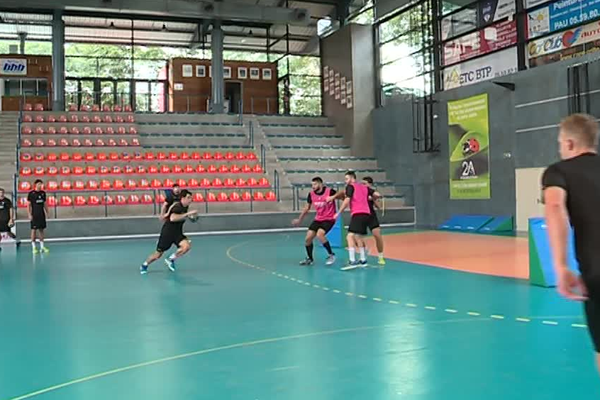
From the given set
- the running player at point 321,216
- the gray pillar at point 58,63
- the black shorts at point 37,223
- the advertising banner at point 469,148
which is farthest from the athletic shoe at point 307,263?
the gray pillar at point 58,63

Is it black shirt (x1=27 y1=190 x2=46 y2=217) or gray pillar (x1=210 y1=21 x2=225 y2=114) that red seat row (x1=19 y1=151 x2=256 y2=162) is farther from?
black shirt (x1=27 y1=190 x2=46 y2=217)

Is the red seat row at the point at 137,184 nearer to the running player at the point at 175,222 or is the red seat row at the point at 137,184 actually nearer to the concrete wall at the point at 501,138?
the concrete wall at the point at 501,138

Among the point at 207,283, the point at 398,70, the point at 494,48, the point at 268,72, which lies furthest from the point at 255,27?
the point at 207,283

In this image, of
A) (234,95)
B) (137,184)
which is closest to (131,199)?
(137,184)

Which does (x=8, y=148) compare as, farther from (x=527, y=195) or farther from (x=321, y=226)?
(x=527, y=195)

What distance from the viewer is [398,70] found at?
89.4 feet

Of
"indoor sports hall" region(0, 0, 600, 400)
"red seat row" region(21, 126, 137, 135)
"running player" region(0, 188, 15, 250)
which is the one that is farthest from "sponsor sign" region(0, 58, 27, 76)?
"running player" region(0, 188, 15, 250)

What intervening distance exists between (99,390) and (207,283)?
5391 mm

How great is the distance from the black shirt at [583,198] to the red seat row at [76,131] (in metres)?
26.2

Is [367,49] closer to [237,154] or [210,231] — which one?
[237,154]

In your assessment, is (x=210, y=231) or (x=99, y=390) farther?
(x=210, y=231)

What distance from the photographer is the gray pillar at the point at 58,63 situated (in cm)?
2955

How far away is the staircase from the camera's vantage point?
22562 millimetres

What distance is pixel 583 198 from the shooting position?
281 cm
